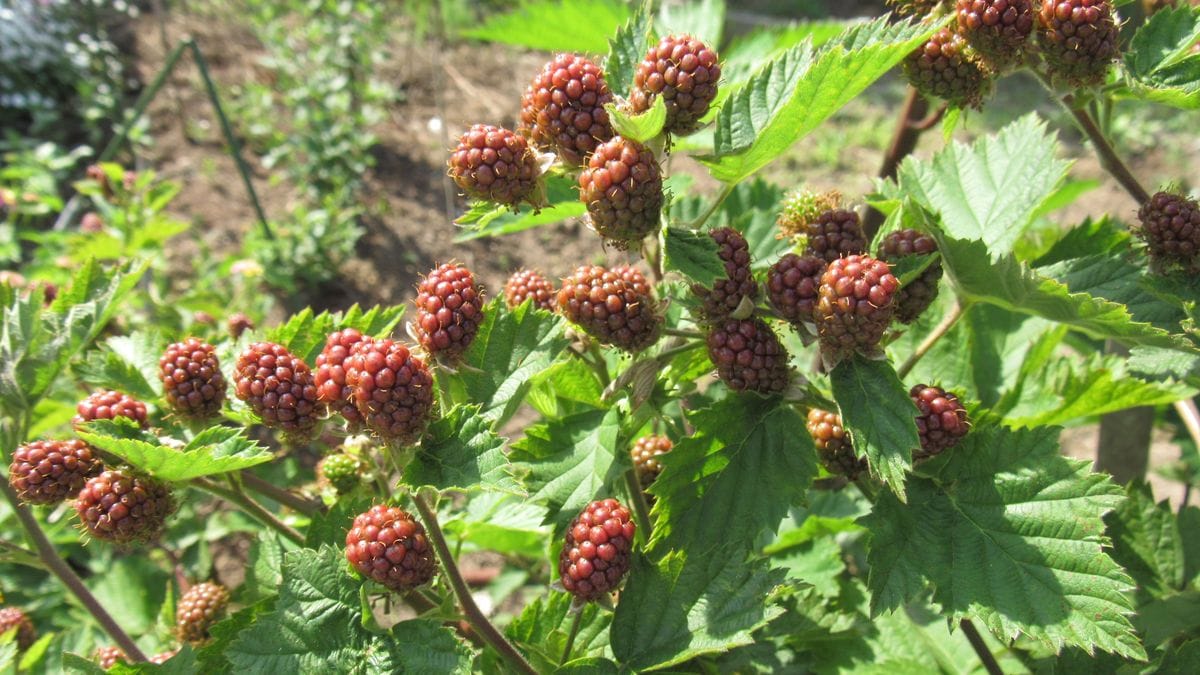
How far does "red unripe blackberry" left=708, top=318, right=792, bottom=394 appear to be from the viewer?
1.46 m

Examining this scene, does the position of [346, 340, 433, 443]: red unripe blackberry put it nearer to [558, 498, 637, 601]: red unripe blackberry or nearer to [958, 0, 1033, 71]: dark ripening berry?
[558, 498, 637, 601]: red unripe blackberry

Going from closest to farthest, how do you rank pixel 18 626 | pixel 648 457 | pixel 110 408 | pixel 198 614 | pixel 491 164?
pixel 491 164
pixel 110 408
pixel 648 457
pixel 198 614
pixel 18 626

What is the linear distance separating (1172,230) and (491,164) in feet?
4.13

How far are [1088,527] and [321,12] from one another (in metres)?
7.82

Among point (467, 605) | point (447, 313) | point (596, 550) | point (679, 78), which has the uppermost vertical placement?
point (679, 78)

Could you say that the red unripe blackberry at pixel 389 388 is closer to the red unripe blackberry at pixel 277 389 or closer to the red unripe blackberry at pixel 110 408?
the red unripe blackberry at pixel 277 389

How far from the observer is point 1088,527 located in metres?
1.52

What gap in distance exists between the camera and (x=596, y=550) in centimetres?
148

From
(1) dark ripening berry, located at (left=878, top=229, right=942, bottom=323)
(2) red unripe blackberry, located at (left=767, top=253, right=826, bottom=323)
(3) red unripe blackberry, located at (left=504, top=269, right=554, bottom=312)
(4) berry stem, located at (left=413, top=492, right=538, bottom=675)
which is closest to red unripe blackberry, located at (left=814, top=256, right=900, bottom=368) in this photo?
(2) red unripe blackberry, located at (left=767, top=253, right=826, bottom=323)

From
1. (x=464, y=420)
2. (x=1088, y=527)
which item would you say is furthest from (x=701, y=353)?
(x=1088, y=527)

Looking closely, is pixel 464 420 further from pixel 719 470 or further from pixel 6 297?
pixel 6 297

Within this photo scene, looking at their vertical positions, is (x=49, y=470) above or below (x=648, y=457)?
above

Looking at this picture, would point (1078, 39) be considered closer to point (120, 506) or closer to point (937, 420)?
point (937, 420)

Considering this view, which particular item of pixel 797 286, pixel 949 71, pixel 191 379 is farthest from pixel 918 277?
pixel 191 379
